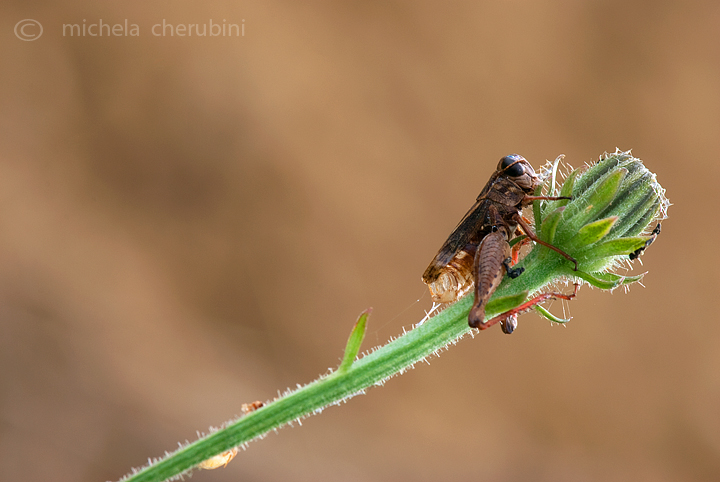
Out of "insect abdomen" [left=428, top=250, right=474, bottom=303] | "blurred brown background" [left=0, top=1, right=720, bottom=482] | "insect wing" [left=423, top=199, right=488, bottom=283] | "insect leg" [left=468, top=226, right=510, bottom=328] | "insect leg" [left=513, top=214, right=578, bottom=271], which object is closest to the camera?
"insect leg" [left=468, top=226, right=510, bottom=328]

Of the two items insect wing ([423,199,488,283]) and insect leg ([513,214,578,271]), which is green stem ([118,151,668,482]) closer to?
insect leg ([513,214,578,271])

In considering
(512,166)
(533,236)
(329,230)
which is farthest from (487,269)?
(329,230)

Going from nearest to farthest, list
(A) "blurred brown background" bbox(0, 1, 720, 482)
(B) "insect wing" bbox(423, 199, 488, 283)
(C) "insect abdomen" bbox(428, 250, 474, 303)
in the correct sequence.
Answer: (C) "insect abdomen" bbox(428, 250, 474, 303) < (B) "insect wing" bbox(423, 199, 488, 283) < (A) "blurred brown background" bbox(0, 1, 720, 482)

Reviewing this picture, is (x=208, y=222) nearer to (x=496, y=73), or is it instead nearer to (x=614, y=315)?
(x=496, y=73)

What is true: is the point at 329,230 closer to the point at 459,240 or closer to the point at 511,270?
the point at 459,240

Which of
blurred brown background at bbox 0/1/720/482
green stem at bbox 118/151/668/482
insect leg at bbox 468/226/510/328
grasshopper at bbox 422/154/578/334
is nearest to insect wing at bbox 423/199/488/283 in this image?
grasshopper at bbox 422/154/578/334

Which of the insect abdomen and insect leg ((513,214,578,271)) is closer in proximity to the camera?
insect leg ((513,214,578,271))

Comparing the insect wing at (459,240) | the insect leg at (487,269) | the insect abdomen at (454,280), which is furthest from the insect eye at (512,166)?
the insect abdomen at (454,280)

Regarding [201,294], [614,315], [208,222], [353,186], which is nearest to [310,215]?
[353,186]
